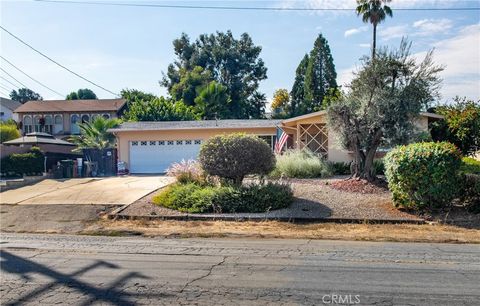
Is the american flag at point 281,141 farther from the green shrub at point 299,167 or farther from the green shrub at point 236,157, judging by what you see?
the green shrub at point 236,157

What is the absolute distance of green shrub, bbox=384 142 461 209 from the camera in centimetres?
1283

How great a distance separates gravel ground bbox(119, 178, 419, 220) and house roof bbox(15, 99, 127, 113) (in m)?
32.9

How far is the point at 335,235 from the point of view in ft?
35.4

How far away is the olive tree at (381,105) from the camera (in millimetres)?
16188

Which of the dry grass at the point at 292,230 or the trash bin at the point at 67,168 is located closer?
the dry grass at the point at 292,230

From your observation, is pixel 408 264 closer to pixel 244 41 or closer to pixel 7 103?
pixel 244 41

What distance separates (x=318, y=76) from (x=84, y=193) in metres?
35.0

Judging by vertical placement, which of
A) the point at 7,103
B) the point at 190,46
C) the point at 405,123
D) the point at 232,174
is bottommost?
the point at 232,174

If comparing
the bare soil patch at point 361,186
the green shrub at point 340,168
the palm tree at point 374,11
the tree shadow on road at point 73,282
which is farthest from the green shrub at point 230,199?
the palm tree at point 374,11

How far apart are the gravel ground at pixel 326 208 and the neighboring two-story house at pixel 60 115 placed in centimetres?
3264

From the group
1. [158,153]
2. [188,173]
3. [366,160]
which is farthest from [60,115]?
[366,160]

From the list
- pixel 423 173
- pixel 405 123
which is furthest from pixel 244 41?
pixel 423 173

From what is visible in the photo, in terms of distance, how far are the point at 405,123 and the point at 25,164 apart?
19.9 meters

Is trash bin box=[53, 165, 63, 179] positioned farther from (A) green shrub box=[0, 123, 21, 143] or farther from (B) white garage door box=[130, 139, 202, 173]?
(A) green shrub box=[0, 123, 21, 143]
